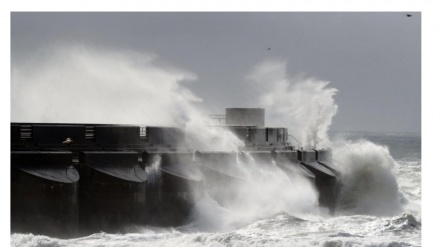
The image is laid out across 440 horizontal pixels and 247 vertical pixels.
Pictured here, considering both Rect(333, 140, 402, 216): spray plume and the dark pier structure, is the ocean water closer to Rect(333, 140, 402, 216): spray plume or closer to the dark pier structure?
Rect(333, 140, 402, 216): spray plume

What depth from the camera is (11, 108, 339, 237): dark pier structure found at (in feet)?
46.8

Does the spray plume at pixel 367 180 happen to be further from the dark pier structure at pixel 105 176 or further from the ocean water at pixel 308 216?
the dark pier structure at pixel 105 176

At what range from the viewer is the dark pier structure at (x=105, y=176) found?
46.8 feet

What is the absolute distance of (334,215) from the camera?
65.2 ft

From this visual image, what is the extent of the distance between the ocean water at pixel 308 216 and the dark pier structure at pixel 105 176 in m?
0.27

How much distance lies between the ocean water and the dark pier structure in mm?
273

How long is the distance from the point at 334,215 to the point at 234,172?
3734 mm

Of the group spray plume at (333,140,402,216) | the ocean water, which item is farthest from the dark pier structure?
spray plume at (333,140,402,216)

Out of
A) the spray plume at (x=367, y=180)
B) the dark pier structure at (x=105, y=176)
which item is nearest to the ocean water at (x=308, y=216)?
the spray plume at (x=367, y=180)

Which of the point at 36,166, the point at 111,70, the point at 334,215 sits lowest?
the point at 334,215

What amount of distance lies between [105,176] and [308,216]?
4788mm
